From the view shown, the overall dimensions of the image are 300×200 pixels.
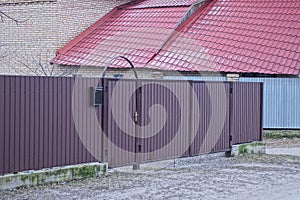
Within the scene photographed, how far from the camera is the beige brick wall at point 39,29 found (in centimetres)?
3053

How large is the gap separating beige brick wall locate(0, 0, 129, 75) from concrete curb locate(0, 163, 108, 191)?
58.7 ft

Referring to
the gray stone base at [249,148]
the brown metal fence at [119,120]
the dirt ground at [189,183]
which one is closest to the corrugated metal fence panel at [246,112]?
the brown metal fence at [119,120]

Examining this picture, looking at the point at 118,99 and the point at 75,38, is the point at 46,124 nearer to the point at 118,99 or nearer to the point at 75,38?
the point at 118,99

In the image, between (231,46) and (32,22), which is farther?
(32,22)

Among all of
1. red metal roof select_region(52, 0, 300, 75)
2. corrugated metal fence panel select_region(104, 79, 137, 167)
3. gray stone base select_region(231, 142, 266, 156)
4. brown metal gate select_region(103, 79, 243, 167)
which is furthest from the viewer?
red metal roof select_region(52, 0, 300, 75)

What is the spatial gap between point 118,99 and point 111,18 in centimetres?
1898

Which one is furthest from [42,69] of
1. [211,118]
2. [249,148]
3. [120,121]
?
[120,121]

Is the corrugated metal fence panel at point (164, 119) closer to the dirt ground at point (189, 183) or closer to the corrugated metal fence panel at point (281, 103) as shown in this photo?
the dirt ground at point (189, 183)

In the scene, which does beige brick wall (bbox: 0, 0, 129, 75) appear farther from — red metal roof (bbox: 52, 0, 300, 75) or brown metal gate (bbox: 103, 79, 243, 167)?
brown metal gate (bbox: 103, 79, 243, 167)

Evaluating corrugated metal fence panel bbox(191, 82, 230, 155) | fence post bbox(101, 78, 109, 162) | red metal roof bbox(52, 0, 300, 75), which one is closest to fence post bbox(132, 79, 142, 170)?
fence post bbox(101, 78, 109, 162)

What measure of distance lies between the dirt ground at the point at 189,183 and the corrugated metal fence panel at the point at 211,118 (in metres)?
0.51

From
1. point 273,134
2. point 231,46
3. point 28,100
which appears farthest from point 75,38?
point 28,100

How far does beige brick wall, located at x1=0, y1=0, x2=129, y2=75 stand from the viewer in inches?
1202

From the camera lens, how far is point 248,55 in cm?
2548
